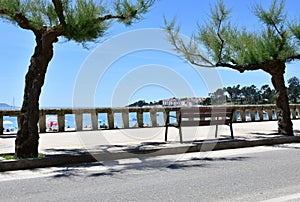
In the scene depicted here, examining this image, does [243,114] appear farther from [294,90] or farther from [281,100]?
[294,90]

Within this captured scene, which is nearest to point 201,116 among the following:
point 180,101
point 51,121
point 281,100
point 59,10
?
point 281,100

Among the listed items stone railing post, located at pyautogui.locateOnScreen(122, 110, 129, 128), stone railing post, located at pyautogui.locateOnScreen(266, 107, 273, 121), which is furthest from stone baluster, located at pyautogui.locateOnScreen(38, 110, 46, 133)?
stone railing post, located at pyautogui.locateOnScreen(266, 107, 273, 121)

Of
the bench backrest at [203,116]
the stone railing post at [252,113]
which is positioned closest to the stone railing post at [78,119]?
the bench backrest at [203,116]

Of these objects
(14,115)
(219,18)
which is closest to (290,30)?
(219,18)

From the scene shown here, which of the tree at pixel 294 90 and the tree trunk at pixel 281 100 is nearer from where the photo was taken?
the tree trunk at pixel 281 100

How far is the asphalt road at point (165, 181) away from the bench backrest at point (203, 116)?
2273mm

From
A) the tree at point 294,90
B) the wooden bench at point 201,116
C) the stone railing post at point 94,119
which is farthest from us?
the tree at point 294,90

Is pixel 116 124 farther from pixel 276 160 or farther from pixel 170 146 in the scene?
pixel 276 160

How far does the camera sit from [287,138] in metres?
10.7

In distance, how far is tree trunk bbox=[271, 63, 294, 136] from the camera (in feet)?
38.2

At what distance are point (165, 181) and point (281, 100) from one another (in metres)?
7.65

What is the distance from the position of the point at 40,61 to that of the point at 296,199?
19.2 ft

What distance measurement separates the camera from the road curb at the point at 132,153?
6812mm

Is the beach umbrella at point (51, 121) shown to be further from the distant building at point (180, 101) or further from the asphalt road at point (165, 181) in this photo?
the asphalt road at point (165, 181)
